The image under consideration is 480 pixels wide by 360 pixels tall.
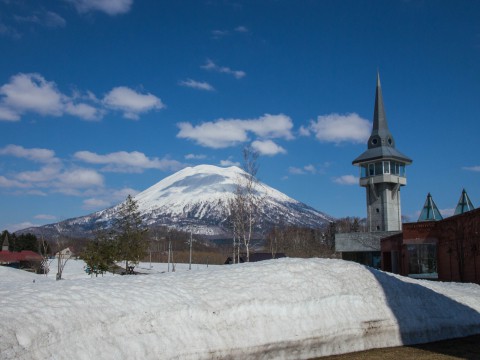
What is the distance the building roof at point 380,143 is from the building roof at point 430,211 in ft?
61.2

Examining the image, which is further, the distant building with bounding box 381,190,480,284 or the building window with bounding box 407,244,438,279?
the building window with bounding box 407,244,438,279

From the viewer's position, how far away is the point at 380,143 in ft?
202

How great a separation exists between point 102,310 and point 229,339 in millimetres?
2348

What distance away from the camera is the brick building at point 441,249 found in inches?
795

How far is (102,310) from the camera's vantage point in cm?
782

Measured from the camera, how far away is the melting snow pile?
713cm

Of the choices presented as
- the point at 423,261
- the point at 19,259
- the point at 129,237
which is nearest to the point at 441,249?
the point at 423,261

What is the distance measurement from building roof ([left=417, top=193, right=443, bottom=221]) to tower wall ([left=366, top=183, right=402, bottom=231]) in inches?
666

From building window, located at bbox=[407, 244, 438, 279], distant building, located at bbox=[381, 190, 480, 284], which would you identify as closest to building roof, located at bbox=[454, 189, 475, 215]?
distant building, located at bbox=[381, 190, 480, 284]

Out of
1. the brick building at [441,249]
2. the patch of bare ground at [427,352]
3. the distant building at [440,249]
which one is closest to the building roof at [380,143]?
the distant building at [440,249]

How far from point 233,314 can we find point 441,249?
61.1ft

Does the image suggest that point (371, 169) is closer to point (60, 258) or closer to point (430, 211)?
point (430, 211)

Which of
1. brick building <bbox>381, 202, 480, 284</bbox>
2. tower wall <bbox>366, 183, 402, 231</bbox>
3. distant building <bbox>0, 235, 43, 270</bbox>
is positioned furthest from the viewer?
distant building <bbox>0, 235, 43, 270</bbox>

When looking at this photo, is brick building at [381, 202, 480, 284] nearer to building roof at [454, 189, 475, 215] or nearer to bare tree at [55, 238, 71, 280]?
building roof at [454, 189, 475, 215]
